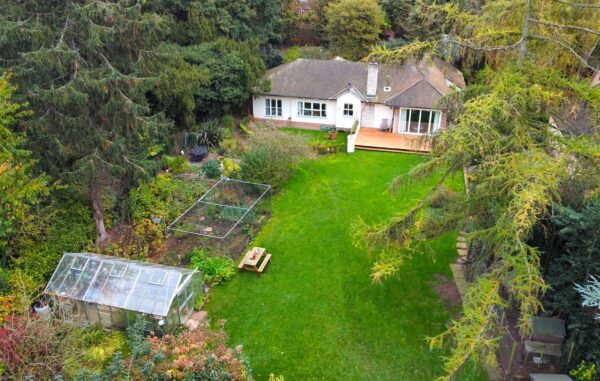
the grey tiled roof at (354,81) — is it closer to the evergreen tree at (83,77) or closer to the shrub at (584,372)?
the evergreen tree at (83,77)

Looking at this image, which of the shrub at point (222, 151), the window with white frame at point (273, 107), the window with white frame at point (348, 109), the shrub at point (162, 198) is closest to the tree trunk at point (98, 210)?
the shrub at point (162, 198)

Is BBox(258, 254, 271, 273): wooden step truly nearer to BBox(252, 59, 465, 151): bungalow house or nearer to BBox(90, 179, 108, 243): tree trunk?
BBox(90, 179, 108, 243): tree trunk

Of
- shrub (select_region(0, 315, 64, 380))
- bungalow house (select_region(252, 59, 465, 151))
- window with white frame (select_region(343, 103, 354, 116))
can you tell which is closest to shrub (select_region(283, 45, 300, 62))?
bungalow house (select_region(252, 59, 465, 151))

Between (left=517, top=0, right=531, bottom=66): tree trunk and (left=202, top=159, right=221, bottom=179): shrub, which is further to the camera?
(left=202, top=159, right=221, bottom=179): shrub

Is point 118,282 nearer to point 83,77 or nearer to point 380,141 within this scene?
point 83,77

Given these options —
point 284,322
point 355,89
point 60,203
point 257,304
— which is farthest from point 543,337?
point 355,89

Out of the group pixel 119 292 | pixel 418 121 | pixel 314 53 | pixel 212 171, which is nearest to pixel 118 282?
pixel 119 292

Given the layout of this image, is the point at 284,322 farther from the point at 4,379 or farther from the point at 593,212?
the point at 593,212

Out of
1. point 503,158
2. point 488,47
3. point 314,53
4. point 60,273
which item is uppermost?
point 488,47
